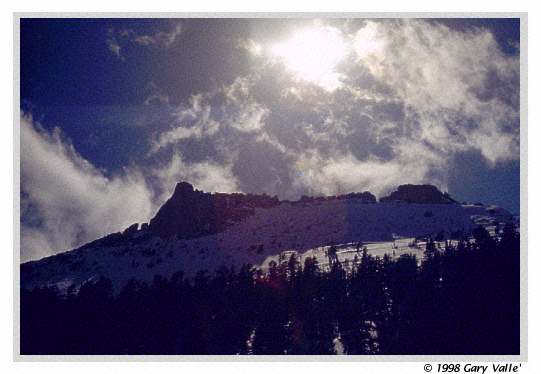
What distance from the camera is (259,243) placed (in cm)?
2248

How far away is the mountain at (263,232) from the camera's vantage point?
69.0 ft

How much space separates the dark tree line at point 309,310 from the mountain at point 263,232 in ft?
2.72

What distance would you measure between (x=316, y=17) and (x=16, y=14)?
890 centimetres

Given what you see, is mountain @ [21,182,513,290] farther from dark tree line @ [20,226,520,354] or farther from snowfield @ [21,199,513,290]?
dark tree line @ [20,226,520,354]

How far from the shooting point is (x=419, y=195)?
22.4 metres

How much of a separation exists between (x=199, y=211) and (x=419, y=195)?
10686 millimetres

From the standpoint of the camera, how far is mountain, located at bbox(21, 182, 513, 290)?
2103cm

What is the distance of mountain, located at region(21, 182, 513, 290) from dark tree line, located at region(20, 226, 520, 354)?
2.72 ft

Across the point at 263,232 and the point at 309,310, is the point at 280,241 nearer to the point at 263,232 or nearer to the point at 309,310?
the point at 263,232
